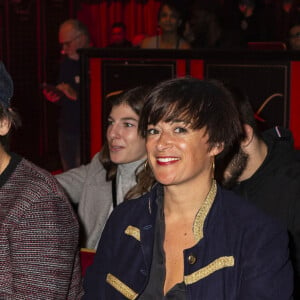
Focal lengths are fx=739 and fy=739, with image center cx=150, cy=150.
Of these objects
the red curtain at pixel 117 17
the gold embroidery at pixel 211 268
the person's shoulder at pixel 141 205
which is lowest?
the gold embroidery at pixel 211 268

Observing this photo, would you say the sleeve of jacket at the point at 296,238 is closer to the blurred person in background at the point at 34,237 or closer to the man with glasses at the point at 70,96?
the blurred person in background at the point at 34,237

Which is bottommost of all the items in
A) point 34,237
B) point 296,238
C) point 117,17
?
point 296,238

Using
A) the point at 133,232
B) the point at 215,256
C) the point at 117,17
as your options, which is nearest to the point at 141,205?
the point at 133,232

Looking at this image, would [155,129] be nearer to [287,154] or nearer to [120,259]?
[120,259]

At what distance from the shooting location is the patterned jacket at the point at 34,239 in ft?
6.82

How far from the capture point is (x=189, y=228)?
227 centimetres

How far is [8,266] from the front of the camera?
2080 mm

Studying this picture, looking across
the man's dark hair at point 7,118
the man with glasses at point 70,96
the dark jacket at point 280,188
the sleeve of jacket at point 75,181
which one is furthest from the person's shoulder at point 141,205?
the man with glasses at point 70,96

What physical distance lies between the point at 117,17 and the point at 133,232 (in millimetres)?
9829

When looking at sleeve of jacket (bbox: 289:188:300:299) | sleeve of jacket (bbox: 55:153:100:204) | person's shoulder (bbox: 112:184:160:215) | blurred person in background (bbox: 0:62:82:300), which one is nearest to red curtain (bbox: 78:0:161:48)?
sleeve of jacket (bbox: 55:153:100:204)

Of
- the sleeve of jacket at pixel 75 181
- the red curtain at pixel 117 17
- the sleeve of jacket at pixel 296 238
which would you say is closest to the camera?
the sleeve of jacket at pixel 296 238

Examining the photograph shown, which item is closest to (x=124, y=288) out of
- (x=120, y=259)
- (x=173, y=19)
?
(x=120, y=259)

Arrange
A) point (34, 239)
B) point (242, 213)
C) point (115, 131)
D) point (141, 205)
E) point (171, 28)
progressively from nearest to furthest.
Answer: point (34, 239), point (242, 213), point (141, 205), point (115, 131), point (171, 28)

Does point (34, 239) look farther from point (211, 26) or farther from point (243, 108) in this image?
point (211, 26)
